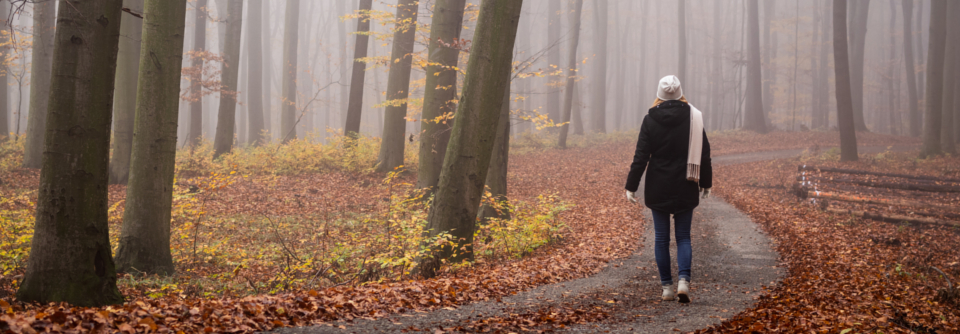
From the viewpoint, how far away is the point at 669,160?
15.4 ft

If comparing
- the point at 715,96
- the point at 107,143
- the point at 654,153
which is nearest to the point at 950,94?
the point at 654,153

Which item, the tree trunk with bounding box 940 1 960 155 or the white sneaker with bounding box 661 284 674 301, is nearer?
the white sneaker with bounding box 661 284 674 301

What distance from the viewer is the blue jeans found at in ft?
15.4

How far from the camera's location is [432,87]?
1111cm

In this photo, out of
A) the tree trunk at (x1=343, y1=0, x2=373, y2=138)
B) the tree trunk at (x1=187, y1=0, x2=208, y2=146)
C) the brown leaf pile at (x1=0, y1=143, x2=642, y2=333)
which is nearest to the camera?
the brown leaf pile at (x1=0, y1=143, x2=642, y2=333)

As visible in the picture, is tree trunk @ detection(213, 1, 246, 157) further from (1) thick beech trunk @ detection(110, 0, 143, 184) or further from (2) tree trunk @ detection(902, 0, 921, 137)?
(2) tree trunk @ detection(902, 0, 921, 137)

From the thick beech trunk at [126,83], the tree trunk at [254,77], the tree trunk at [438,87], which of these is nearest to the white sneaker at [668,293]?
the tree trunk at [438,87]

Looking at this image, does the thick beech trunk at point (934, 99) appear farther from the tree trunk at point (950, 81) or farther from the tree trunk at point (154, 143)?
the tree trunk at point (154, 143)

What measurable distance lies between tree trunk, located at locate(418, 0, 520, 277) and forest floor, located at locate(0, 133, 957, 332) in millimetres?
707

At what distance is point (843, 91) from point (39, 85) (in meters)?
25.5

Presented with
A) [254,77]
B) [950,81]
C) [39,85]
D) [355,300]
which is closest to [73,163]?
[355,300]

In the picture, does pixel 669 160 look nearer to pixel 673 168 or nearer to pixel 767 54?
pixel 673 168

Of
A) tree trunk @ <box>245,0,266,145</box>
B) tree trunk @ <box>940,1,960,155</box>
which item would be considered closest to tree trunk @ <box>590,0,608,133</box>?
tree trunk @ <box>940,1,960,155</box>

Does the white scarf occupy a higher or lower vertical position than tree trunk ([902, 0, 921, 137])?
lower
